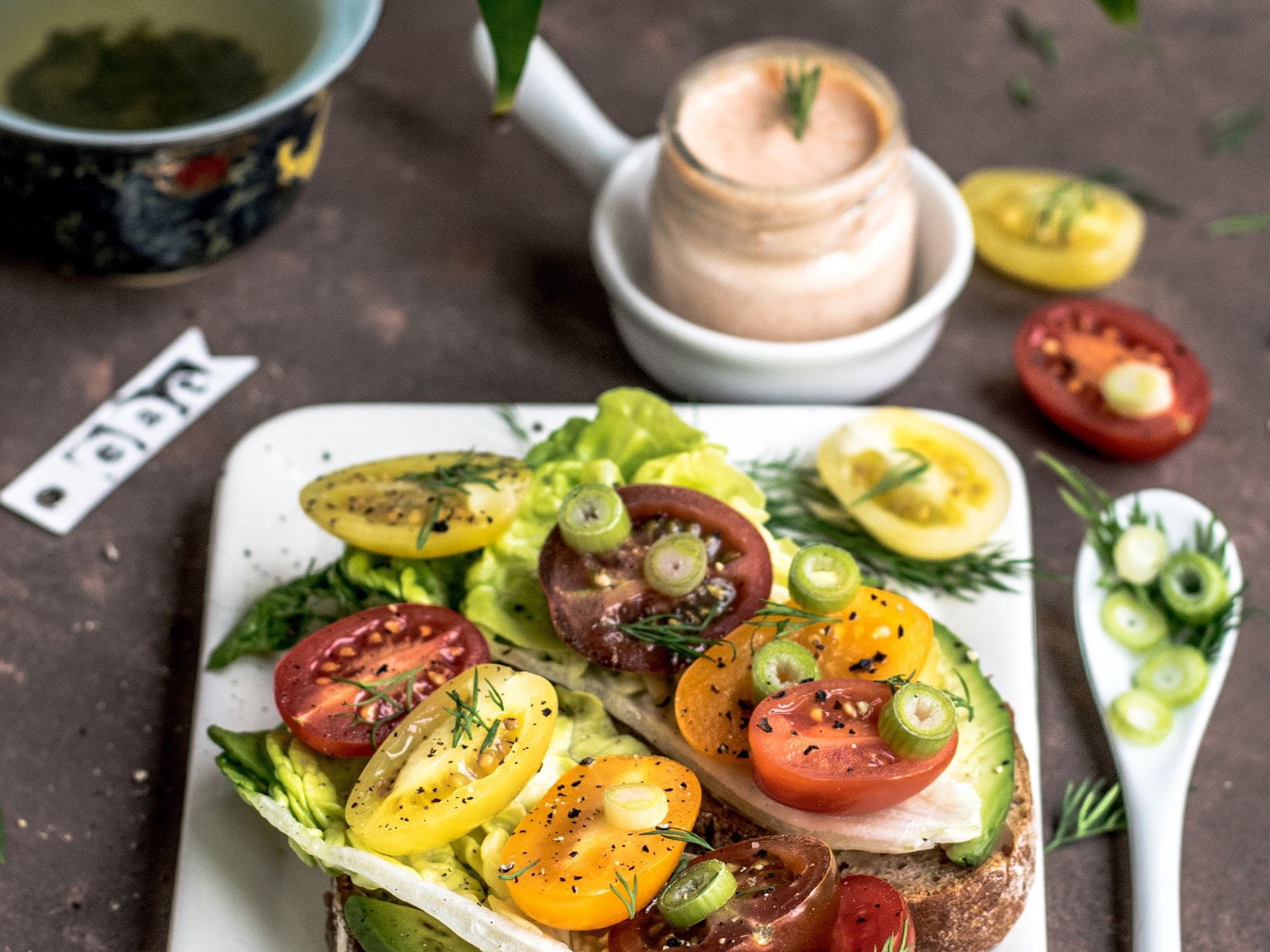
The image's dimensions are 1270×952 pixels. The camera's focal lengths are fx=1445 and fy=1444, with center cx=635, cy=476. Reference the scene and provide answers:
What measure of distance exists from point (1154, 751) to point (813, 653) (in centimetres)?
81

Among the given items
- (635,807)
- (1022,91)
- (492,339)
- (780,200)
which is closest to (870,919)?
(635,807)

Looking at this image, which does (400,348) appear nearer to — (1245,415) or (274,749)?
(274,749)

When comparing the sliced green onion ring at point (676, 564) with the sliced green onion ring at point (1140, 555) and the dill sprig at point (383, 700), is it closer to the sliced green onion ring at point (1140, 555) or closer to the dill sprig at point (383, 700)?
the dill sprig at point (383, 700)

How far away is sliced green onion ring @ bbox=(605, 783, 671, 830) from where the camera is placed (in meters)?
2.24

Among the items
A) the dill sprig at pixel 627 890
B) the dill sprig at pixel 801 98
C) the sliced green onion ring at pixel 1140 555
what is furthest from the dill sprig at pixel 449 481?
the sliced green onion ring at pixel 1140 555

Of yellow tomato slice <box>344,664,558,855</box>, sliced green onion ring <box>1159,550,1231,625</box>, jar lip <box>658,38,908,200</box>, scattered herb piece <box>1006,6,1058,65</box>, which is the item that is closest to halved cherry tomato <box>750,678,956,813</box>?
yellow tomato slice <box>344,664,558,855</box>

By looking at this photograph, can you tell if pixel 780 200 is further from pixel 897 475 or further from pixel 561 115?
pixel 561 115

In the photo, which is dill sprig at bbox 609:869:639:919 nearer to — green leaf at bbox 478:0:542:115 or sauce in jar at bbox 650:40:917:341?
green leaf at bbox 478:0:542:115

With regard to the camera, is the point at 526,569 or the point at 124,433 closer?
the point at 526,569

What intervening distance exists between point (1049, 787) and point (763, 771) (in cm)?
83

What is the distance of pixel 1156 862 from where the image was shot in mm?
2654

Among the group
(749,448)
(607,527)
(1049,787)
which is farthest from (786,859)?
(749,448)

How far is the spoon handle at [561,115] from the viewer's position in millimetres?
3584

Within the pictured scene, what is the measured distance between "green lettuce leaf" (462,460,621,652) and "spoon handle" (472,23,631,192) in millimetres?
1010
